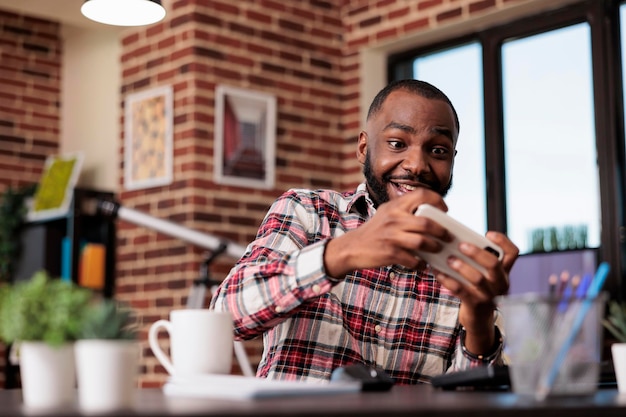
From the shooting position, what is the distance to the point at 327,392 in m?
1.08

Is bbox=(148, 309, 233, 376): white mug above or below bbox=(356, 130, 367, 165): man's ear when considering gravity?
below

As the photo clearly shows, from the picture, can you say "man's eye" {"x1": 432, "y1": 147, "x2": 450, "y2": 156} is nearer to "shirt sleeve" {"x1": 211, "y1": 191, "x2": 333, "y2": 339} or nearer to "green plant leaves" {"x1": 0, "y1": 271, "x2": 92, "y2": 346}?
"shirt sleeve" {"x1": 211, "y1": 191, "x2": 333, "y2": 339}

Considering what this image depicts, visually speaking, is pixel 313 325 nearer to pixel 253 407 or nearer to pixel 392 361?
pixel 392 361

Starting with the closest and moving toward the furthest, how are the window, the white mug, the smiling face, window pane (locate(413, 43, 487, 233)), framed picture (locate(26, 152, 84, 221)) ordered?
1. the white mug
2. the smiling face
3. the window
4. window pane (locate(413, 43, 487, 233))
5. framed picture (locate(26, 152, 84, 221))

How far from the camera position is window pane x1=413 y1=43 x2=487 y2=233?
172 inches

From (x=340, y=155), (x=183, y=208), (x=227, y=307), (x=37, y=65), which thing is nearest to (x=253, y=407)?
(x=227, y=307)

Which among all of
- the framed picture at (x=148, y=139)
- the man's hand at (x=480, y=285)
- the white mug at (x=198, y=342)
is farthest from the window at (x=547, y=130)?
the white mug at (x=198, y=342)

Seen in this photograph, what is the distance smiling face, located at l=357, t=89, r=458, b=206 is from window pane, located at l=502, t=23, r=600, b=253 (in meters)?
2.12

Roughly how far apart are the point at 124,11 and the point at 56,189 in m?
2.45

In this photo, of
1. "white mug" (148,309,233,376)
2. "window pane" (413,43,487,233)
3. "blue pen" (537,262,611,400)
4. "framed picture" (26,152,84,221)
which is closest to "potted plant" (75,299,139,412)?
"white mug" (148,309,233,376)

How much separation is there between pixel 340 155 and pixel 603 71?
Result: 4.68ft

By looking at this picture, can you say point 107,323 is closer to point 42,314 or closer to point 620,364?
point 42,314

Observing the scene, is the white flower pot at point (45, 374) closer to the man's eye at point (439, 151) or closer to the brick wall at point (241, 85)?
the man's eye at point (439, 151)

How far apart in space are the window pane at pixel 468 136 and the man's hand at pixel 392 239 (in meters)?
2.99
